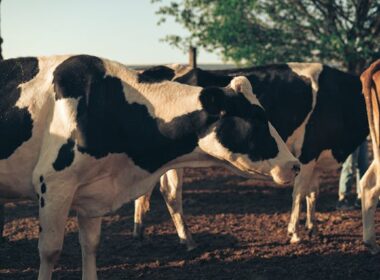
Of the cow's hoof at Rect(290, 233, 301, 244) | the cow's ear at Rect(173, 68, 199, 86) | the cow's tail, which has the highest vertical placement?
the cow's ear at Rect(173, 68, 199, 86)

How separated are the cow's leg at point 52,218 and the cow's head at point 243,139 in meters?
1.16

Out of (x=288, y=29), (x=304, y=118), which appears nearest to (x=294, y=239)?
(x=304, y=118)

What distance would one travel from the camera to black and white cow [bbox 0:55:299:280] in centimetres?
407

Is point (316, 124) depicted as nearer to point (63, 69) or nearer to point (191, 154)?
point (191, 154)

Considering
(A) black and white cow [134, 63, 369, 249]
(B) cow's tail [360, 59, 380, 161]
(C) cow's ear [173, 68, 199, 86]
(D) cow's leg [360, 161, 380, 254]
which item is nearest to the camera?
(B) cow's tail [360, 59, 380, 161]

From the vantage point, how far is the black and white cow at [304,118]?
22.4 feet

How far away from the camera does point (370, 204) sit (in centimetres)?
611

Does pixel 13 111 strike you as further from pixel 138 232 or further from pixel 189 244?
pixel 138 232

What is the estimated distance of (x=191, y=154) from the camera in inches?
168

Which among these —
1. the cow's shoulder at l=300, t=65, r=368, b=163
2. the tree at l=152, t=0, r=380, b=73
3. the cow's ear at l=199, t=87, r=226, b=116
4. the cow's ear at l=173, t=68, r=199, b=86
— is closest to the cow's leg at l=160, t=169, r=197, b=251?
the cow's ear at l=173, t=68, r=199, b=86

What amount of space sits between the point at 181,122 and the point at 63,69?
40.9 inches

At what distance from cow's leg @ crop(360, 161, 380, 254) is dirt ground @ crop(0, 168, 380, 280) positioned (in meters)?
0.18

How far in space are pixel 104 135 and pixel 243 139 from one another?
1074 mm

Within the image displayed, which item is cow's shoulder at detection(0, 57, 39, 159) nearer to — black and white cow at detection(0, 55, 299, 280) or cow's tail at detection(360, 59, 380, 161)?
black and white cow at detection(0, 55, 299, 280)
